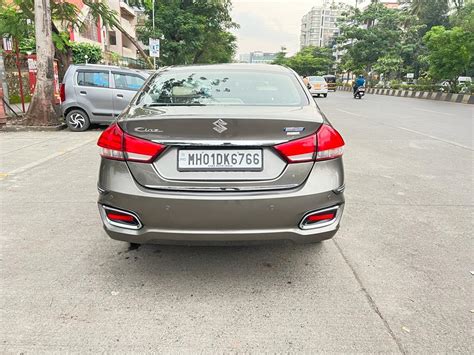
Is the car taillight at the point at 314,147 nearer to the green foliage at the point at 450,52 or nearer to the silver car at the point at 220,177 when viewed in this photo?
the silver car at the point at 220,177

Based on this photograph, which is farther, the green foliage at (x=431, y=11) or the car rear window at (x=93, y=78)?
the green foliage at (x=431, y=11)

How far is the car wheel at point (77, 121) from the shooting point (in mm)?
10516

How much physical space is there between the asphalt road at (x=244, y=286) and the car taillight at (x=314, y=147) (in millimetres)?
939

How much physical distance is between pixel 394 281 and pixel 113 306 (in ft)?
6.42

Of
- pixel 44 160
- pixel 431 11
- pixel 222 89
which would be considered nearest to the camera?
pixel 222 89

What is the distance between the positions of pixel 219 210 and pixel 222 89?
3.99 ft

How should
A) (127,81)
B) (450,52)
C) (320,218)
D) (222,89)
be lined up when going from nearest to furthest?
(320,218)
(222,89)
(127,81)
(450,52)

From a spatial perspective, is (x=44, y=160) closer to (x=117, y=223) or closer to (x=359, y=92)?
(x=117, y=223)

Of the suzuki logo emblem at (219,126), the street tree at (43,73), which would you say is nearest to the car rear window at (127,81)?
the street tree at (43,73)

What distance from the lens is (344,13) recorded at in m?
46.5

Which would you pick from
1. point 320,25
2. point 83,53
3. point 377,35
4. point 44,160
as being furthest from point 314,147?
point 320,25

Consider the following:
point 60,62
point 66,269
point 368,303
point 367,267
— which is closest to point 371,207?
point 367,267

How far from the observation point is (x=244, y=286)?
2.89 m

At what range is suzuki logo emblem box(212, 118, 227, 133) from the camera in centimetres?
253
